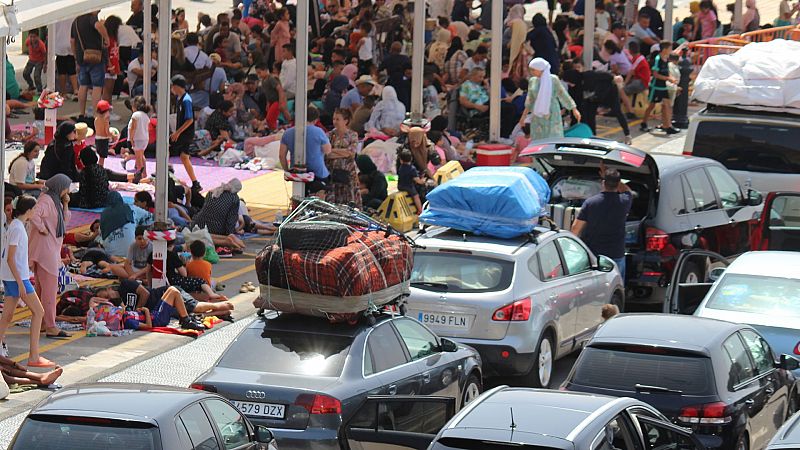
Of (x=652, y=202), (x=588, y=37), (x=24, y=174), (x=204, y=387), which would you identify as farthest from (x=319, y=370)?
(x=588, y=37)

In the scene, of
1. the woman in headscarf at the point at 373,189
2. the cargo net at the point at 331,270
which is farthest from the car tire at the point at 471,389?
the woman in headscarf at the point at 373,189

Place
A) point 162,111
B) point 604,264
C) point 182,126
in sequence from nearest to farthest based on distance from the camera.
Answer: point 604,264 < point 162,111 < point 182,126

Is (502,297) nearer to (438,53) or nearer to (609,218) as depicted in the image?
(609,218)

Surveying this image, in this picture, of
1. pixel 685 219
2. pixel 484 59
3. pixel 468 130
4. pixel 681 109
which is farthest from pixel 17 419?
pixel 681 109

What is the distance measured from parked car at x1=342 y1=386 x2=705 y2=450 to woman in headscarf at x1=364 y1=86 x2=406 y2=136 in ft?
46.6

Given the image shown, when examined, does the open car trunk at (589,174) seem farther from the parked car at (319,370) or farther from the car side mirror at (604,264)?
the parked car at (319,370)

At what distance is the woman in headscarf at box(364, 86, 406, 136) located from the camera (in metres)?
24.5

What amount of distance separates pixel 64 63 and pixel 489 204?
16.2 m

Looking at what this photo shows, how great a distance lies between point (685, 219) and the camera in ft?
54.0

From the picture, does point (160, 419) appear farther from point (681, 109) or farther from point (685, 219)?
point (681, 109)

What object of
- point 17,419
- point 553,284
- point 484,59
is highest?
point 484,59

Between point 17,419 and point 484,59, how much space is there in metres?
16.3

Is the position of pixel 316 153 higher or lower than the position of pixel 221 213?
higher

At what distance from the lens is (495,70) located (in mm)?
23328
